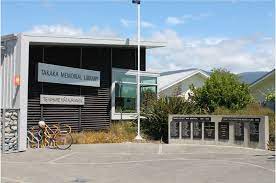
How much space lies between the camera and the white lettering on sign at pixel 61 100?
21.1 metres

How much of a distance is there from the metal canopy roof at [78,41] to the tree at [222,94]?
Result: 14.7 ft

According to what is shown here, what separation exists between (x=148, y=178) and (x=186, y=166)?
2.26m

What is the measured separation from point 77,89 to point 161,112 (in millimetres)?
4450

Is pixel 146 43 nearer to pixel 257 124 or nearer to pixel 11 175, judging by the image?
pixel 257 124

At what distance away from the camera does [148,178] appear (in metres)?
11.0

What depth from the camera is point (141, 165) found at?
43.6 feet

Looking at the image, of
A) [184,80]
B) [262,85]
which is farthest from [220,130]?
[184,80]

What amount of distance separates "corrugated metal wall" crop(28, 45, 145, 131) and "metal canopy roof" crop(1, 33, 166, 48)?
4.05 feet

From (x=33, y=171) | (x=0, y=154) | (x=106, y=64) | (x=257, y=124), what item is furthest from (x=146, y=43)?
(x=33, y=171)

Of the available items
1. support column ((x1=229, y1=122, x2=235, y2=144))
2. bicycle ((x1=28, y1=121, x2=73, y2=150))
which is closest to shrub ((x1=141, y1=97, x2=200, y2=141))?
support column ((x1=229, y1=122, x2=235, y2=144))

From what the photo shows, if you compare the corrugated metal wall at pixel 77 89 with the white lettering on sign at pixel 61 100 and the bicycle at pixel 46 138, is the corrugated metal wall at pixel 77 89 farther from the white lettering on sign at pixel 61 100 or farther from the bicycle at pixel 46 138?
the bicycle at pixel 46 138

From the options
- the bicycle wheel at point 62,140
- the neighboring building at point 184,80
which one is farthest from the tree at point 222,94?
the neighboring building at point 184,80

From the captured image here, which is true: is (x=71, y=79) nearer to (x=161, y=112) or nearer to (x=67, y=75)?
(x=67, y=75)

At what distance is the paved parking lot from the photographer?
11.0 metres
